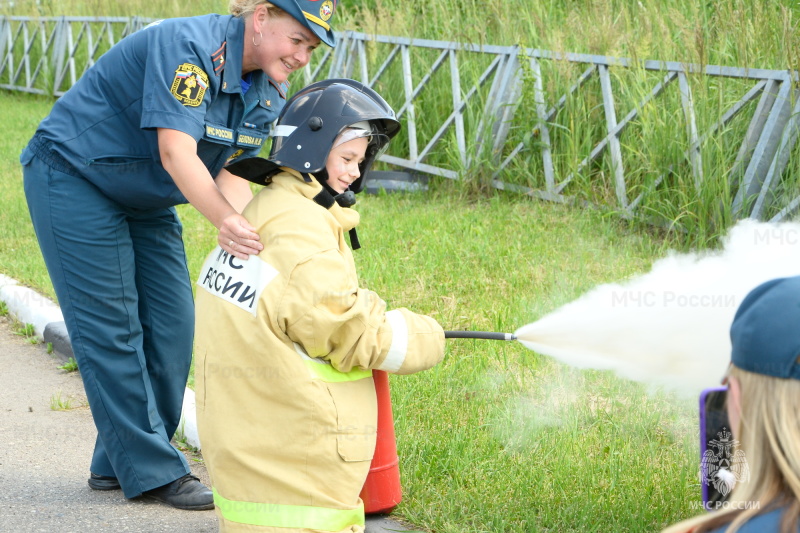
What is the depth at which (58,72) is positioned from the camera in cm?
1445

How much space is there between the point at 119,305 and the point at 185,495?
0.75 m

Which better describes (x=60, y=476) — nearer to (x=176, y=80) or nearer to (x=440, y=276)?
(x=176, y=80)

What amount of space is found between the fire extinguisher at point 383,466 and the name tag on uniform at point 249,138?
0.99 metres

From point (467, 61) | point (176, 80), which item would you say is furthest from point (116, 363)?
point (467, 61)


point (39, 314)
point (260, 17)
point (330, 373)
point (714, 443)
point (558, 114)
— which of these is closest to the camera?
point (714, 443)

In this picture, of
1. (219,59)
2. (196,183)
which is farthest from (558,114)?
(196,183)

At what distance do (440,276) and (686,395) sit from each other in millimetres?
2010

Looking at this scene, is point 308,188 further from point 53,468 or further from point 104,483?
point 53,468

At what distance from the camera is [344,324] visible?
2635mm

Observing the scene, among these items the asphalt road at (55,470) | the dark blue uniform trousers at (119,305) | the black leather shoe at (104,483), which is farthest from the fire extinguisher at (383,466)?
the black leather shoe at (104,483)

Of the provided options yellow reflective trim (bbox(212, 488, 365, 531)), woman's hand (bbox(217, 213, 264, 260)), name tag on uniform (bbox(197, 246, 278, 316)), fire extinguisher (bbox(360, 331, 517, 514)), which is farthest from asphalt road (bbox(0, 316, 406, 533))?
woman's hand (bbox(217, 213, 264, 260))

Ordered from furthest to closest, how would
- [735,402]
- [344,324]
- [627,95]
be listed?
[627,95] → [344,324] → [735,402]

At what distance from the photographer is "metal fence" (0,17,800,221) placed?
19.5 ft

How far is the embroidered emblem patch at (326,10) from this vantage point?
10.1 ft
